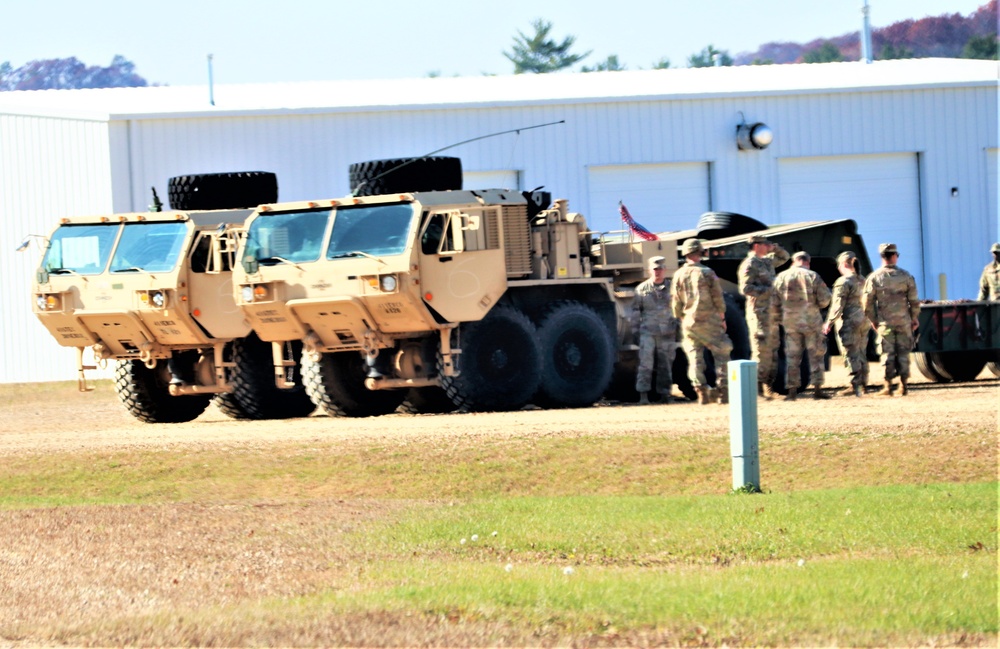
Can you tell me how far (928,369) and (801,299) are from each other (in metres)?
5.28

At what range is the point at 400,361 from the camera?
17797 millimetres

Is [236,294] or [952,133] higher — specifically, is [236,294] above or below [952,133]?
below

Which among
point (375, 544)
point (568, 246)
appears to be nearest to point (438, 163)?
point (568, 246)

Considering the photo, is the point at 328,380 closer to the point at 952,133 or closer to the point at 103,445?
the point at 103,445

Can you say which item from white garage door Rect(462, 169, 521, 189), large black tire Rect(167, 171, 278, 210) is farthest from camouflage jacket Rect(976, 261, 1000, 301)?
large black tire Rect(167, 171, 278, 210)

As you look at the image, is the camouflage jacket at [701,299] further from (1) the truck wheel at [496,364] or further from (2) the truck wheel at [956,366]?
(2) the truck wheel at [956,366]

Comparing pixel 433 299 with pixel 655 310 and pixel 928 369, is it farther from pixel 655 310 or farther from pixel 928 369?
pixel 928 369

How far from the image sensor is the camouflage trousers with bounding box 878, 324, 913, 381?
59.0 ft

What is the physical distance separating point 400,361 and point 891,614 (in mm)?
11048

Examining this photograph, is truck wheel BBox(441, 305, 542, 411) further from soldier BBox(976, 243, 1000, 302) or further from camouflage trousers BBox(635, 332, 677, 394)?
soldier BBox(976, 243, 1000, 302)

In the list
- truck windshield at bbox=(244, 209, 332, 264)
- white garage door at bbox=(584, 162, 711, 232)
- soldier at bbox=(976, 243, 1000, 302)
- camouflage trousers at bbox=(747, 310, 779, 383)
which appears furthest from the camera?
white garage door at bbox=(584, 162, 711, 232)

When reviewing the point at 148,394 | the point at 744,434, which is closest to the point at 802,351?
the point at 744,434

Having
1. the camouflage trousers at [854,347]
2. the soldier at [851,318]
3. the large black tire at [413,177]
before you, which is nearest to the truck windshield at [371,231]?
the large black tire at [413,177]

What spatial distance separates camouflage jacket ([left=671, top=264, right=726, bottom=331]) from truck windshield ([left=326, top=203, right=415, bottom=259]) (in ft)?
10.1
